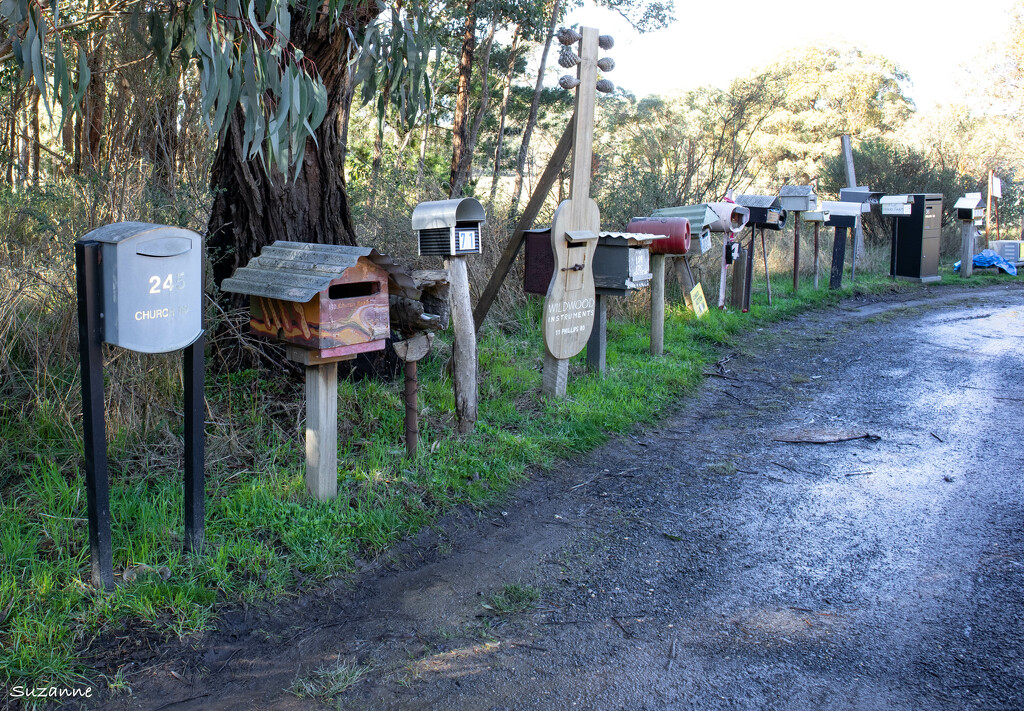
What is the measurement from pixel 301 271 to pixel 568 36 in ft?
10.2

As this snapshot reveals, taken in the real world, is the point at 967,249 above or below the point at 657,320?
above

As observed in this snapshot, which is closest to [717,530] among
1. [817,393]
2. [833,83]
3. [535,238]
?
[535,238]

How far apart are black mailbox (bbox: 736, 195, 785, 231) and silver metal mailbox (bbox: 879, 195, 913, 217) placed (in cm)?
431

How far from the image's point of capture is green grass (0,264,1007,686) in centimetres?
287

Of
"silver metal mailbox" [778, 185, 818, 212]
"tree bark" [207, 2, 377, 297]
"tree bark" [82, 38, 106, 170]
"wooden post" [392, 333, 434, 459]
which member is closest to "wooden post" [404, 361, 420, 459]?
"wooden post" [392, 333, 434, 459]

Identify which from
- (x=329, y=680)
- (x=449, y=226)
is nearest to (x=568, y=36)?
(x=449, y=226)

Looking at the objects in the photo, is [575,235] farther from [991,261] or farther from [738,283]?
[991,261]

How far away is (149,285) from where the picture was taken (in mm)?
2855

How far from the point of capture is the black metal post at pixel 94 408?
277 cm

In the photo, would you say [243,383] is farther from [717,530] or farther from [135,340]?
[717,530]

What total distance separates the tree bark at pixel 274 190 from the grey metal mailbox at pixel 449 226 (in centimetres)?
93

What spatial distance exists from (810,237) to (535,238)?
1217 centimetres

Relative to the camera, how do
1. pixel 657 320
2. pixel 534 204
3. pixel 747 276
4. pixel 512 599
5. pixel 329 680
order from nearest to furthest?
pixel 329 680
pixel 512 599
pixel 534 204
pixel 657 320
pixel 747 276

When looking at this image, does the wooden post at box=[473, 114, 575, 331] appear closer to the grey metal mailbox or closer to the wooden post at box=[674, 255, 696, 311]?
the grey metal mailbox
